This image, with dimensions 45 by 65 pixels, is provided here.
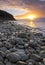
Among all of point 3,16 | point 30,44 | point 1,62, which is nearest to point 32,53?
point 30,44

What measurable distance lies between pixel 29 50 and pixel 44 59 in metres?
1.63

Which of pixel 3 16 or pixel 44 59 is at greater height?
pixel 3 16

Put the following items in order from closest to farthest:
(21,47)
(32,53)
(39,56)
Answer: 1. (39,56)
2. (32,53)
3. (21,47)

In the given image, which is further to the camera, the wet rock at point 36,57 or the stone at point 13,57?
the wet rock at point 36,57

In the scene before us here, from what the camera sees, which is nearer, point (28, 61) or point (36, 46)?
point (28, 61)

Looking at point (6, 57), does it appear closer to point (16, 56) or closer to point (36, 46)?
point (16, 56)

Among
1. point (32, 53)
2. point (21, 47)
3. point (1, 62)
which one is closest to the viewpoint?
point (1, 62)

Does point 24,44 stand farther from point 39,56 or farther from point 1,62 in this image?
point 1,62

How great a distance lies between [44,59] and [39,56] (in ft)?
1.91

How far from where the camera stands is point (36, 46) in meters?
11.4

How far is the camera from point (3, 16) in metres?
31.8

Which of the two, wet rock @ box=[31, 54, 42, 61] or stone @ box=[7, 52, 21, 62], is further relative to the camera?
wet rock @ box=[31, 54, 42, 61]

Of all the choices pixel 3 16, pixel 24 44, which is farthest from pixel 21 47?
pixel 3 16

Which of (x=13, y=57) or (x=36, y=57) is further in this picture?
(x=36, y=57)
